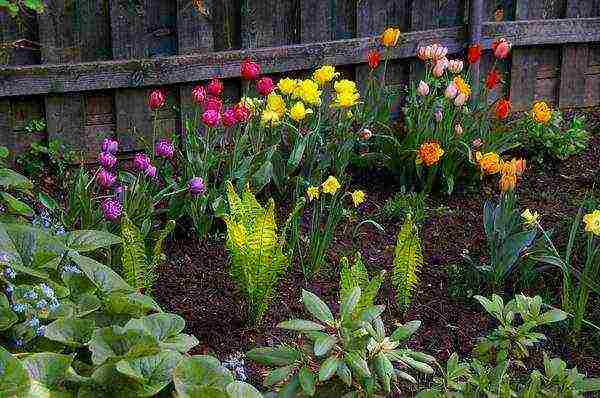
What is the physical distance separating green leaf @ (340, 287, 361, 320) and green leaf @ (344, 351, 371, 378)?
4.4 inches

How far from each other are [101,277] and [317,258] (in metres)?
1.06

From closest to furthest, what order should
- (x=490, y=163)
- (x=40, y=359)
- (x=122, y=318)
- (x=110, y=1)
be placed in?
(x=40, y=359)
(x=122, y=318)
(x=490, y=163)
(x=110, y=1)

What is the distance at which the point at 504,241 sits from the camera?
3104mm

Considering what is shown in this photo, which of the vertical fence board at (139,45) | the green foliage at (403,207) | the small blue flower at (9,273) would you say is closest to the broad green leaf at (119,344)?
the small blue flower at (9,273)

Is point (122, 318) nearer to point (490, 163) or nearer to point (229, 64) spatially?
point (490, 163)

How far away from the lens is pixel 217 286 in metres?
3.22

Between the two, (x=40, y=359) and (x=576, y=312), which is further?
(x=576, y=312)

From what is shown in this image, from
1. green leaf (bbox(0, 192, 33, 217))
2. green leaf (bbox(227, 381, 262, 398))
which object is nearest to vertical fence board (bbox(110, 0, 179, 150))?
green leaf (bbox(0, 192, 33, 217))

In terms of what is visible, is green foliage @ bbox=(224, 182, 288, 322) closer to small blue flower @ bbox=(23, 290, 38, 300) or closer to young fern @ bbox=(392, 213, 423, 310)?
young fern @ bbox=(392, 213, 423, 310)

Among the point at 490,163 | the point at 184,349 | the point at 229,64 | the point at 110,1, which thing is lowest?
the point at 184,349

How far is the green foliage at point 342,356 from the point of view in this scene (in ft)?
6.75

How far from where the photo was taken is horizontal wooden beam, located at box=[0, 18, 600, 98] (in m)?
3.97

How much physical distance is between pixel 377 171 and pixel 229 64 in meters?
0.87

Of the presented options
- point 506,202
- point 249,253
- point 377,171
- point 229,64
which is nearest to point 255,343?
point 249,253
